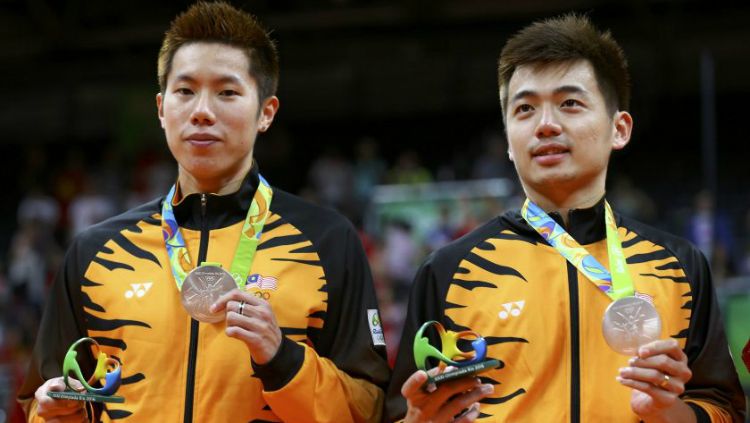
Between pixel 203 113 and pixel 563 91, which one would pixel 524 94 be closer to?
pixel 563 91

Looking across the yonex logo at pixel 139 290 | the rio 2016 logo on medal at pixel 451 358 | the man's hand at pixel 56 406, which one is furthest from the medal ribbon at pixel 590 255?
the man's hand at pixel 56 406

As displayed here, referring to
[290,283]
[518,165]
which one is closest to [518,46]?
[518,165]

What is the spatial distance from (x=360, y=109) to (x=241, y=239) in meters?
13.9

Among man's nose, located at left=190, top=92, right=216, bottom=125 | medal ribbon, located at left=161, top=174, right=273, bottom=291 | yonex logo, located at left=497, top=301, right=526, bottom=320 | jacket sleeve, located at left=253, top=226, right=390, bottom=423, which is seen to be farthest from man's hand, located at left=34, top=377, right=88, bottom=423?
yonex logo, located at left=497, top=301, right=526, bottom=320

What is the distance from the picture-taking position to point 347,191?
14.6 meters

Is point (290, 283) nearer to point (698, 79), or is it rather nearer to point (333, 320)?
point (333, 320)

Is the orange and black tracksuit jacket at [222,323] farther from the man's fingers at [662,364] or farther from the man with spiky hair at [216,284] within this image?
the man's fingers at [662,364]

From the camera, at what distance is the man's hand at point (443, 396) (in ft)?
9.00

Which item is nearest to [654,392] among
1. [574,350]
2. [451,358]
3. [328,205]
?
[574,350]

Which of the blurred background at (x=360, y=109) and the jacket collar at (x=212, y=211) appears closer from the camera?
the jacket collar at (x=212, y=211)

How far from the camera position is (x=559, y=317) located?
309cm

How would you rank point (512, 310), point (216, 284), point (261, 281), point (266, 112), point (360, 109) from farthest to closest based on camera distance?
point (360, 109), point (266, 112), point (261, 281), point (512, 310), point (216, 284)

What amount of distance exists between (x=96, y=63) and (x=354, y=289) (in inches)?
590

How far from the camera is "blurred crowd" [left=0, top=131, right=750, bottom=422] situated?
36.3 ft
